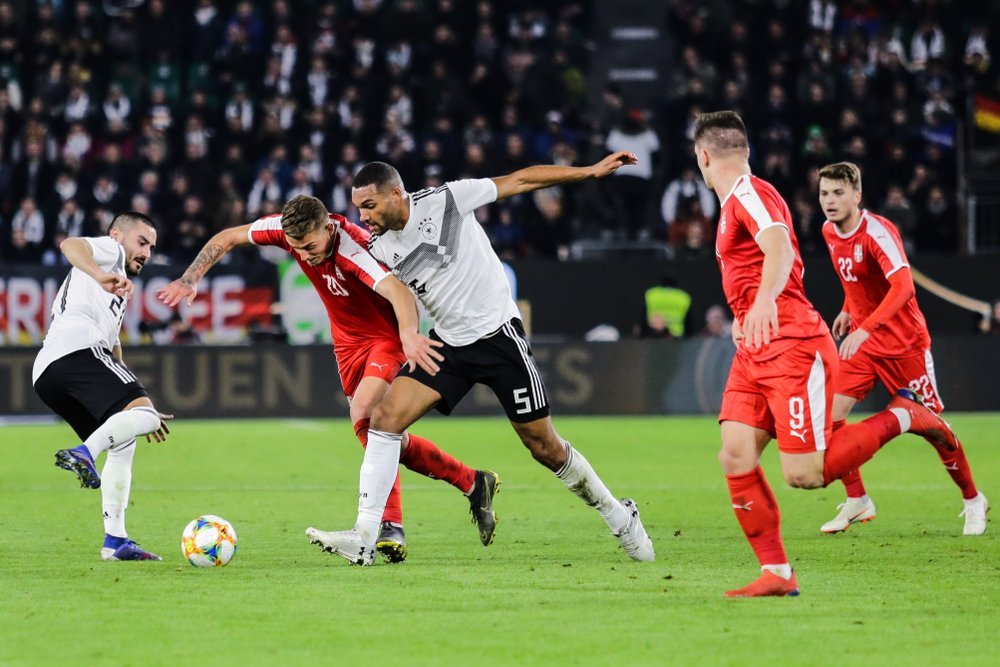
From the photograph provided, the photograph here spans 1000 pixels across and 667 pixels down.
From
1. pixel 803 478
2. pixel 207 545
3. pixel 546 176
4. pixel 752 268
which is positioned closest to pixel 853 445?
pixel 803 478

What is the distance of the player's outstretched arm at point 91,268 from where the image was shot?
7598 millimetres

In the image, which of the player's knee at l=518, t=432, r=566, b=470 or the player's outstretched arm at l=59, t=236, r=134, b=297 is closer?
the player's outstretched arm at l=59, t=236, r=134, b=297

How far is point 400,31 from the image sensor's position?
79.5 ft

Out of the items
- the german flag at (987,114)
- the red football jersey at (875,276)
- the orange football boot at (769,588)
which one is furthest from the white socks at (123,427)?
the german flag at (987,114)

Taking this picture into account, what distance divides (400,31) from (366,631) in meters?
19.4

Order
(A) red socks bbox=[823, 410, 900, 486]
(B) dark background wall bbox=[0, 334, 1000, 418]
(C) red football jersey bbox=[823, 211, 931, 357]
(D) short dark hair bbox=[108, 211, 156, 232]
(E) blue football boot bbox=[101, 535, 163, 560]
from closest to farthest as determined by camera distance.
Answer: (A) red socks bbox=[823, 410, 900, 486]
(E) blue football boot bbox=[101, 535, 163, 560]
(D) short dark hair bbox=[108, 211, 156, 232]
(C) red football jersey bbox=[823, 211, 931, 357]
(B) dark background wall bbox=[0, 334, 1000, 418]

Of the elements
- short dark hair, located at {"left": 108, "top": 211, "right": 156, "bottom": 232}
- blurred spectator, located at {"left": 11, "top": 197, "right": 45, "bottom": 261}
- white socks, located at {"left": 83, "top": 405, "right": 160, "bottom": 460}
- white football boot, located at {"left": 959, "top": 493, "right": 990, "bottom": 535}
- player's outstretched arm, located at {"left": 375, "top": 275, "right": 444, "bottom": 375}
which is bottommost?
white football boot, located at {"left": 959, "top": 493, "right": 990, "bottom": 535}

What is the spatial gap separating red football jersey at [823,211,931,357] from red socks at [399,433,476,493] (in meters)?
2.54

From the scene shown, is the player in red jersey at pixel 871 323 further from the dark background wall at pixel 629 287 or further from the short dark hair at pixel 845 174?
the dark background wall at pixel 629 287

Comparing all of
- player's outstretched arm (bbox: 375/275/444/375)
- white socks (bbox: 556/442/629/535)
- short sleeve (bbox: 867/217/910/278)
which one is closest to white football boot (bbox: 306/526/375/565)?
player's outstretched arm (bbox: 375/275/444/375)

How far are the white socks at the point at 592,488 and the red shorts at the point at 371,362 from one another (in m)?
1.20

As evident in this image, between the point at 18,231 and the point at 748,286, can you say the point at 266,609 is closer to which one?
the point at 748,286

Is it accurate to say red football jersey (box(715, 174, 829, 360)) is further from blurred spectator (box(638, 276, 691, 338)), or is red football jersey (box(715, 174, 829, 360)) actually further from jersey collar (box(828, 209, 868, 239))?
blurred spectator (box(638, 276, 691, 338))

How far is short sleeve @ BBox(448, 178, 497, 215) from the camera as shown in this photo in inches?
304
